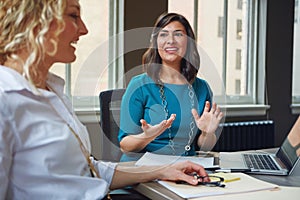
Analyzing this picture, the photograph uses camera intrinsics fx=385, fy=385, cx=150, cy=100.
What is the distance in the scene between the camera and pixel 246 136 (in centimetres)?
338

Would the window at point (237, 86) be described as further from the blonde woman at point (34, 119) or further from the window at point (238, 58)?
the blonde woman at point (34, 119)

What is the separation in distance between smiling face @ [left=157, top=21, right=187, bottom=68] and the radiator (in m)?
1.47

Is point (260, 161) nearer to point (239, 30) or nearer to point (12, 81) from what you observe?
point (12, 81)

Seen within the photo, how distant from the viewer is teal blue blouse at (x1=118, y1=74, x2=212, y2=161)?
1.63 metres

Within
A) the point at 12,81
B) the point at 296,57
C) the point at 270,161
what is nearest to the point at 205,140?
the point at 270,161

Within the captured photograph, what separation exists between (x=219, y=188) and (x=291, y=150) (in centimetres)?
46

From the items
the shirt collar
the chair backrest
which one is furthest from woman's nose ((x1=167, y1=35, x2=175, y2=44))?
the shirt collar

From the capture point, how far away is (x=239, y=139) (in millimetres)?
3340

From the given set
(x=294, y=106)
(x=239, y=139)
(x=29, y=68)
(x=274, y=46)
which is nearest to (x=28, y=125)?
(x=29, y=68)

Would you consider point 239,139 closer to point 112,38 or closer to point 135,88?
point 112,38

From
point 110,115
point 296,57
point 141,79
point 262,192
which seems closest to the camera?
point 262,192

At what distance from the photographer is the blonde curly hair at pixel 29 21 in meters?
0.83

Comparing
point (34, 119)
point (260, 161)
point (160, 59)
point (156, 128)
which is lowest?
point (260, 161)

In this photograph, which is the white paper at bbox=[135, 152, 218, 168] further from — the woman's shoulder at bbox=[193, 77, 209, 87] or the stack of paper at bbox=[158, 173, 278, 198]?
the woman's shoulder at bbox=[193, 77, 209, 87]
